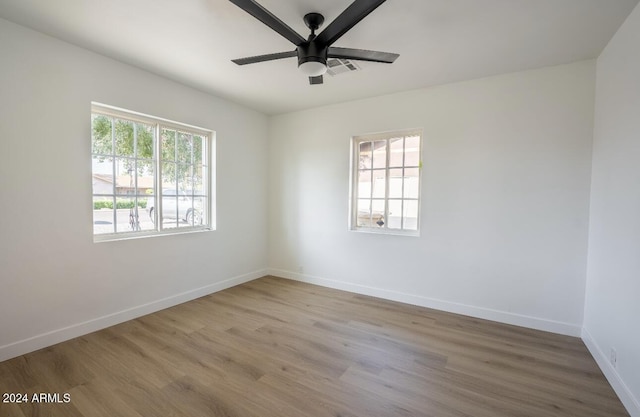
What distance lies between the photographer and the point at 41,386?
1.98m

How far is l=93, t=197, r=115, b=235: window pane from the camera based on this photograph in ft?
9.33

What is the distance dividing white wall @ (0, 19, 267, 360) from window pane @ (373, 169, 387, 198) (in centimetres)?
253

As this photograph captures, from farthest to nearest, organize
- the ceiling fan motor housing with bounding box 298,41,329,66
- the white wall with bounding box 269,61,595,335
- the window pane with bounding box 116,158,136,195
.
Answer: the window pane with bounding box 116,158,136,195 → the white wall with bounding box 269,61,595,335 → the ceiling fan motor housing with bounding box 298,41,329,66

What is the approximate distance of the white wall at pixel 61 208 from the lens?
2297mm

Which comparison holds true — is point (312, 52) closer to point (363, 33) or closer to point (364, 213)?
point (363, 33)

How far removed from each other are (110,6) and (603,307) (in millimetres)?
4458

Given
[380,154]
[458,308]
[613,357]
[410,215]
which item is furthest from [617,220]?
[380,154]

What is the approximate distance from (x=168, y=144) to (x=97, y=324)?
208cm

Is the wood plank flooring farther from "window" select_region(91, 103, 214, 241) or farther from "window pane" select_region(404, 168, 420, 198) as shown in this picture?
"window pane" select_region(404, 168, 420, 198)

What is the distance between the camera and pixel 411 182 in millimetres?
3699

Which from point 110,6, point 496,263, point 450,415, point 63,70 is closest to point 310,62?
point 110,6

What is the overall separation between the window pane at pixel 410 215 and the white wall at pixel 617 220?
1662mm

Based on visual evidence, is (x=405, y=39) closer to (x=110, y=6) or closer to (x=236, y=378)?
(x=110, y=6)

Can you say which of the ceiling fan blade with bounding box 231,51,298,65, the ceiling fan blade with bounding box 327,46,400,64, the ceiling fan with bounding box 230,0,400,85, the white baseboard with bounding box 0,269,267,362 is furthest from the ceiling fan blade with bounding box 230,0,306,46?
the white baseboard with bounding box 0,269,267,362
